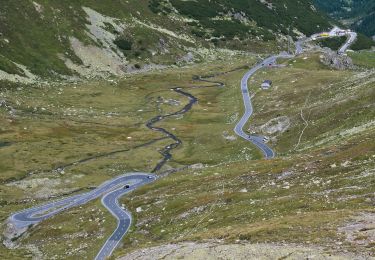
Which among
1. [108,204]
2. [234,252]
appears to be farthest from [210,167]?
A: [234,252]

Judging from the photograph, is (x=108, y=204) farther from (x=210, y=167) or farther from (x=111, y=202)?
(x=210, y=167)

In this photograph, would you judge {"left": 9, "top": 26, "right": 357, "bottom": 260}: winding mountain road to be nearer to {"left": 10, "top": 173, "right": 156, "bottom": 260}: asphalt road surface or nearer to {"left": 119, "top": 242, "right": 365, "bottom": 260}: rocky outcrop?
{"left": 10, "top": 173, "right": 156, "bottom": 260}: asphalt road surface

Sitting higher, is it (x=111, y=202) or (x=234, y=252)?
(x=234, y=252)

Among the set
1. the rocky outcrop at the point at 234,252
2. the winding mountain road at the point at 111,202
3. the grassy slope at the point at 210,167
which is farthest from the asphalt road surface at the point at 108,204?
the rocky outcrop at the point at 234,252

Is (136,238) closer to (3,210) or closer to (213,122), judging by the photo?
(3,210)

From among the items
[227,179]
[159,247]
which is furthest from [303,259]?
[227,179]

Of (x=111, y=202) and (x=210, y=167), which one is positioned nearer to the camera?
(x=111, y=202)

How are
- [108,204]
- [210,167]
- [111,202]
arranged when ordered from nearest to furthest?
[108,204] → [111,202] → [210,167]

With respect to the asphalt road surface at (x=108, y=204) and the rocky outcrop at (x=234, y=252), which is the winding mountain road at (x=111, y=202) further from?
the rocky outcrop at (x=234, y=252)

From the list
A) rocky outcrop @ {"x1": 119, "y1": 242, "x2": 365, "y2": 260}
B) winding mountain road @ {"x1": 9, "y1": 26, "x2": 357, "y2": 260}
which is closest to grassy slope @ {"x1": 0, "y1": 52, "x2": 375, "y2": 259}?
rocky outcrop @ {"x1": 119, "y1": 242, "x2": 365, "y2": 260}
